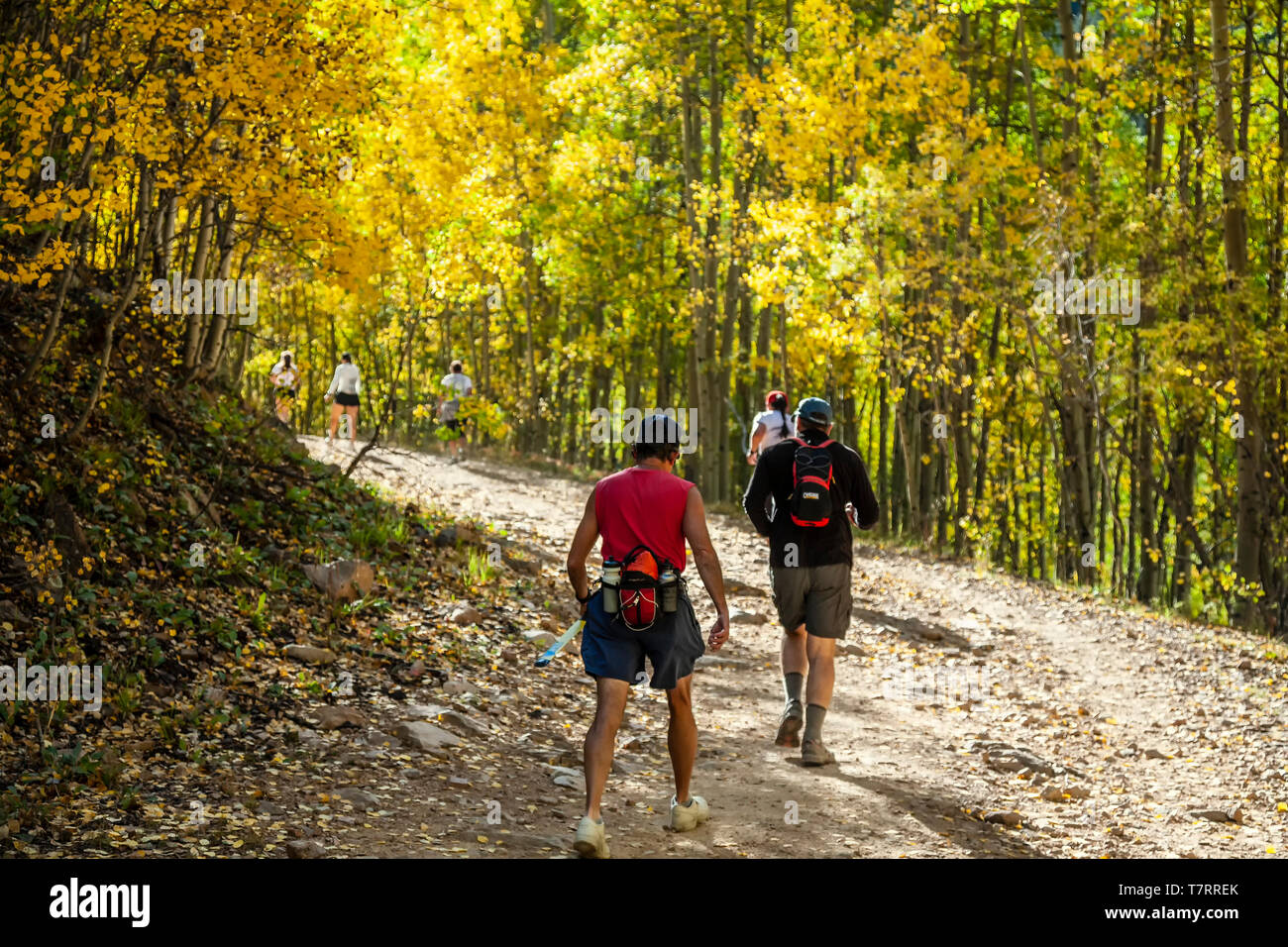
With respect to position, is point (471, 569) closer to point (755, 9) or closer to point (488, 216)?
point (488, 216)

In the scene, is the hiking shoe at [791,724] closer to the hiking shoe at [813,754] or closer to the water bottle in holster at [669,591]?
the hiking shoe at [813,754]

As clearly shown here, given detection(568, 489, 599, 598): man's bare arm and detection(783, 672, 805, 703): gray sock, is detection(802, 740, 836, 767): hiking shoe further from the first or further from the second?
detection(568, 489, 599, 598): man's bare arm

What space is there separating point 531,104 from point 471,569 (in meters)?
15.3

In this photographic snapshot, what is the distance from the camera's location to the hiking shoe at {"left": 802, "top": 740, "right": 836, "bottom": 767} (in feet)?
26.2

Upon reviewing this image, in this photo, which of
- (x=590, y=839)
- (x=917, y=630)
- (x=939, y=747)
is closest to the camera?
(x=590, y=839)

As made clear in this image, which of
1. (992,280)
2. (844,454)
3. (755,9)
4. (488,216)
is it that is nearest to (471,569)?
(844,454)

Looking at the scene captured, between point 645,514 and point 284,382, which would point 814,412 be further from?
point 284,382

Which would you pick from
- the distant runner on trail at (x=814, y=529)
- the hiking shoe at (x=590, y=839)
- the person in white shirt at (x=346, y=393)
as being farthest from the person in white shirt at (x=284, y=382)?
the hiking shoe at (x=590, y=839)

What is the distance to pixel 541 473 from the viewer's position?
2428cm

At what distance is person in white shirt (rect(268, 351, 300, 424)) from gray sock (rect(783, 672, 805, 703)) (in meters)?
6.26

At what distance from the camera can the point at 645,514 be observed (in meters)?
5.98

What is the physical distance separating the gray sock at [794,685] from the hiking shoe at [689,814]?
169 cm

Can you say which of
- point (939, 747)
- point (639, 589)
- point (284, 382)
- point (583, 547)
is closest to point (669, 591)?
point (639, 589)

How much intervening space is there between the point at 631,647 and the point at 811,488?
2205 millimetres
